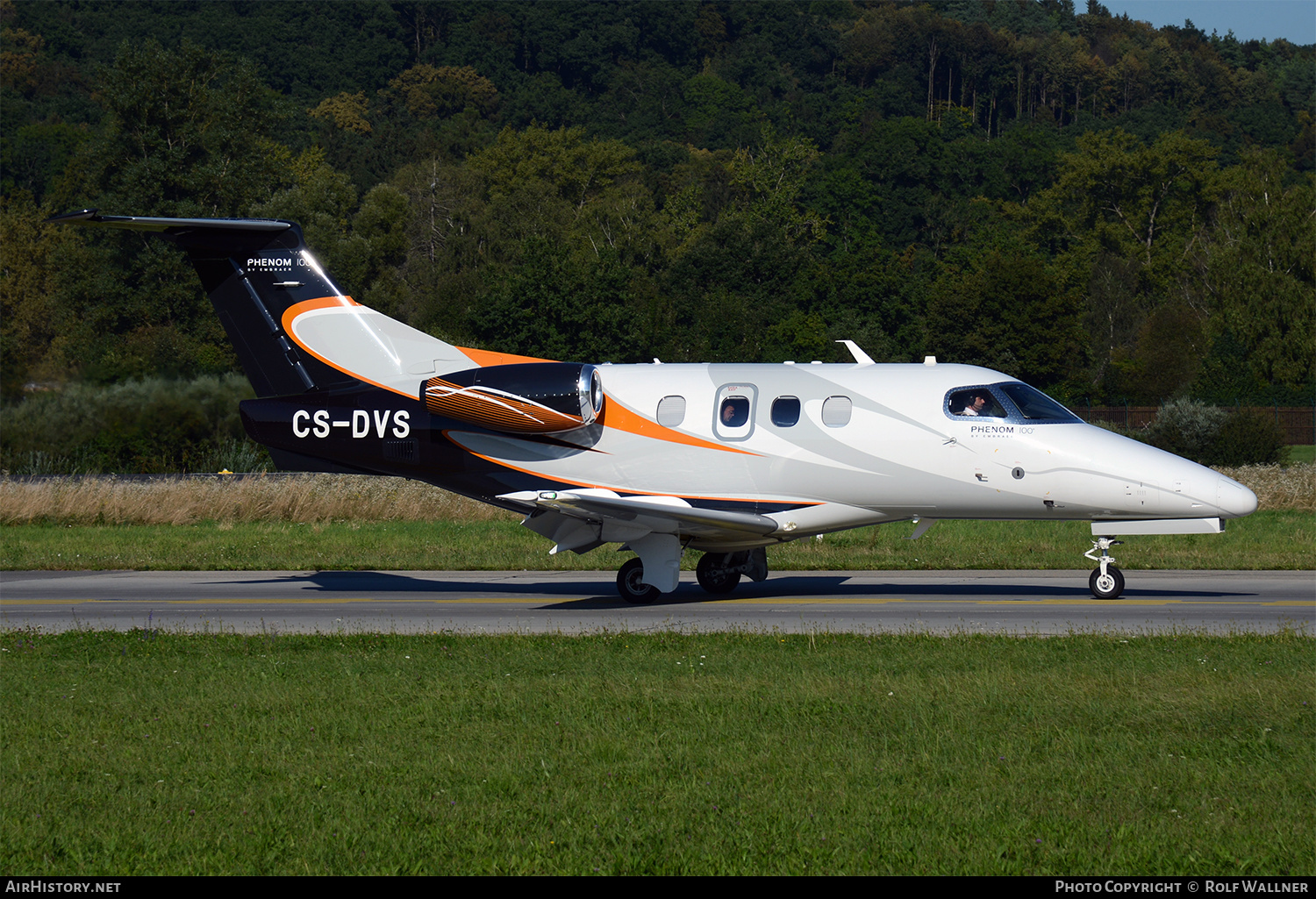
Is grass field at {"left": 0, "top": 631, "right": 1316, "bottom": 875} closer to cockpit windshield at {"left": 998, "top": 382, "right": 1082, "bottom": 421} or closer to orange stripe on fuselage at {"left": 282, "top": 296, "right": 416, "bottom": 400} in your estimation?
cockpit windshield at {"left": 998, "top": 382, "right": 1082, "bottom": 421}

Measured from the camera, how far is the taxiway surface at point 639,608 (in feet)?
53.4

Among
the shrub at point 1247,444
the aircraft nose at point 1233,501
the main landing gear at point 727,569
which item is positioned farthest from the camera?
the shrub at point 1247,444

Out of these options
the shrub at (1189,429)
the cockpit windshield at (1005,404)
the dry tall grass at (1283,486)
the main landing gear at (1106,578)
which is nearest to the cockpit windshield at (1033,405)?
the cockpit windshield at (1005,404)

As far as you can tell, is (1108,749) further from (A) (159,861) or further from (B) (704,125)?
(B) (704,125)

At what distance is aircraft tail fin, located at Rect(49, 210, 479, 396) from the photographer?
2005 centimetres

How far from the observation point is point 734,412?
61.9 feet

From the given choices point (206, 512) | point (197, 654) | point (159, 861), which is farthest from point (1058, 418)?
point (206, 512)

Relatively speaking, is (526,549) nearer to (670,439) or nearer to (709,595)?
(709,595)

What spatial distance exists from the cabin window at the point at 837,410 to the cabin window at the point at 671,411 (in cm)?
204

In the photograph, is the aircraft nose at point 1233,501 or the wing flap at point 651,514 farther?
the wing flap at point 651,514

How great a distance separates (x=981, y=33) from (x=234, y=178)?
452 ft

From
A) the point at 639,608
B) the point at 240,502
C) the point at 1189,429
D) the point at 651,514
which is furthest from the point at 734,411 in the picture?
the point at 1189,429

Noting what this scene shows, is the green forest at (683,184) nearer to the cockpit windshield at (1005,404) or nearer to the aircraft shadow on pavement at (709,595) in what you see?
the aircraft shadow on pavement at (709,595)

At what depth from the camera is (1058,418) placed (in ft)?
59.9
